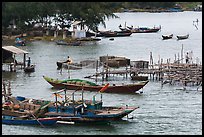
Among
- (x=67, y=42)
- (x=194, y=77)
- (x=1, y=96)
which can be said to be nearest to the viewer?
(x=1, y=96)

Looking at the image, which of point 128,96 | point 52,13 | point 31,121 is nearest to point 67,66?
point 128,96

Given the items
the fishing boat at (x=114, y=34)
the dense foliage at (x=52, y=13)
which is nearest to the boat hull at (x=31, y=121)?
the dense foliage at (x=52, y=13)

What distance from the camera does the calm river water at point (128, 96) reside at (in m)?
36.7

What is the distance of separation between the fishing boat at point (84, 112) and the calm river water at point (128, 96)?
1.35 ft

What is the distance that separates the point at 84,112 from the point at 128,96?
26.5 feet

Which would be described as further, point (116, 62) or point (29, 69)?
point (116, 62)

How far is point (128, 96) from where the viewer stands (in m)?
45.5

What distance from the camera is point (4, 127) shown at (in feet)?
122

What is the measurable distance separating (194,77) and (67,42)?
25642 millimetres

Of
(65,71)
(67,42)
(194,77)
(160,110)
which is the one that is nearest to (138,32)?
(67,42)

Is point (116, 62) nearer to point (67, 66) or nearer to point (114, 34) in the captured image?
point (67, 66)

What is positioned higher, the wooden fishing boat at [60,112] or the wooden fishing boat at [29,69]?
the wooden fishing boat at [29,69]

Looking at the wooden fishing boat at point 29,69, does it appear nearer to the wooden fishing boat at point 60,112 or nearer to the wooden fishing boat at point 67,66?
the wooden fishing boat at point 67,66

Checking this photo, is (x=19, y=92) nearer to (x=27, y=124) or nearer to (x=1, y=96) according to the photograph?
→ (x=1, y=96)
